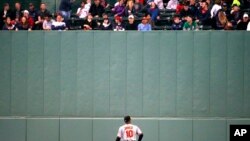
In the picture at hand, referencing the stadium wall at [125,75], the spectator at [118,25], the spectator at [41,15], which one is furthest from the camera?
the spectator at [41,15]

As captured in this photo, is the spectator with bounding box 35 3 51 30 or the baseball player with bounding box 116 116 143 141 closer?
the baseball player with bounding box 116 116 143 141

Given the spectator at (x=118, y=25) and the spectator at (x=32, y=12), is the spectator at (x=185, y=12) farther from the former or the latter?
the spectator at (x=32, y=12)

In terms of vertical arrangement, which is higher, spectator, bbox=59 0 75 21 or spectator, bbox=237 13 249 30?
spectator, bbox=59 0 75 21

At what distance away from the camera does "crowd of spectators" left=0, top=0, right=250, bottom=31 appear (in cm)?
2575

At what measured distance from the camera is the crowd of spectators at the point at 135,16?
2575 centimetres

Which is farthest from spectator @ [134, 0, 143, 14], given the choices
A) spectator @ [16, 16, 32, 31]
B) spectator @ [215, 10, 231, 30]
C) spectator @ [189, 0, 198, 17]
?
spectator @ [16, 16, 32, 31]

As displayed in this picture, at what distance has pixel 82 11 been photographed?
1078 inches

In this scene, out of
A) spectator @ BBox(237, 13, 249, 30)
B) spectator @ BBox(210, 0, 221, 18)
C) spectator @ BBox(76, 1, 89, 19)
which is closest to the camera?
spectator @ BBox(237, 13, 249, 30)

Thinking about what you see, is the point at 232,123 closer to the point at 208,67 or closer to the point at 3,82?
the point at 208,67

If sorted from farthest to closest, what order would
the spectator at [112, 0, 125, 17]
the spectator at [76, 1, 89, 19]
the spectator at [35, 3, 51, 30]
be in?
the spectator at [76, 1, 89, 19], the spectator at [112, 0, 125, 17], the spectator at [35, 3, 51, 30]

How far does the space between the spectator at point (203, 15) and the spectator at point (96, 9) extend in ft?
11.0

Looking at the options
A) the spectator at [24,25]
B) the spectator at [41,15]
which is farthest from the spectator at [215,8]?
the spectator at [24,25]

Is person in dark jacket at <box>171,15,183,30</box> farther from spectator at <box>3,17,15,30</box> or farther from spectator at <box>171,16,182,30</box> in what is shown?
spectator at <box>3,17,15,30</box>

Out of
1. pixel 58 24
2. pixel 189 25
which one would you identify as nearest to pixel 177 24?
pixel 189 25
